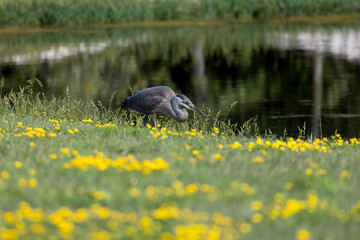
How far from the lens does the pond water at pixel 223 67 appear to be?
17.8 m

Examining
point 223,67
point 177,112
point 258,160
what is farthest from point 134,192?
point 223,67

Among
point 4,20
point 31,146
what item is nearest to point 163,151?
point 31,146

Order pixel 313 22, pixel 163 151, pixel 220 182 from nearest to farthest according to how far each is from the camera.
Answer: pixel 220 182, pixel 163 151, pixel 313 22

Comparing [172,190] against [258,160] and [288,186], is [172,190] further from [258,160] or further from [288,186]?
[258,160]

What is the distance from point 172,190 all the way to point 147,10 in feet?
115

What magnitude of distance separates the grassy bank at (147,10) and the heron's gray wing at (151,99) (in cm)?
2558

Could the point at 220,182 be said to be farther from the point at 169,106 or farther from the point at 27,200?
the point at 169,106

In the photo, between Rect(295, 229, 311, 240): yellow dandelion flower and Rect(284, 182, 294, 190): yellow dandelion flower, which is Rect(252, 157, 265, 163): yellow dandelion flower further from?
Rect(295, 229, 311, 240): yellow dandelion flower

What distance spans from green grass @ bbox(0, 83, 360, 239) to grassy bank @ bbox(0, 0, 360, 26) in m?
29.5

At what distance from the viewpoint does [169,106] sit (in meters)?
12.7

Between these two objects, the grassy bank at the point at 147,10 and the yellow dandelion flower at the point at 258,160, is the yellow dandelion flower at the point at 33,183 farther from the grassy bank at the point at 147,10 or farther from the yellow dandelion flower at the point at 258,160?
the grassy bank at the point at 147,10

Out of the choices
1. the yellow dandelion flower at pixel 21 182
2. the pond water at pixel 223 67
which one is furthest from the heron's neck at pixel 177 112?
the yellow dandelion flower at pixel 21 182

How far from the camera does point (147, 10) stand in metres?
40.8

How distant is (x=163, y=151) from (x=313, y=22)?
37512 millimetres
